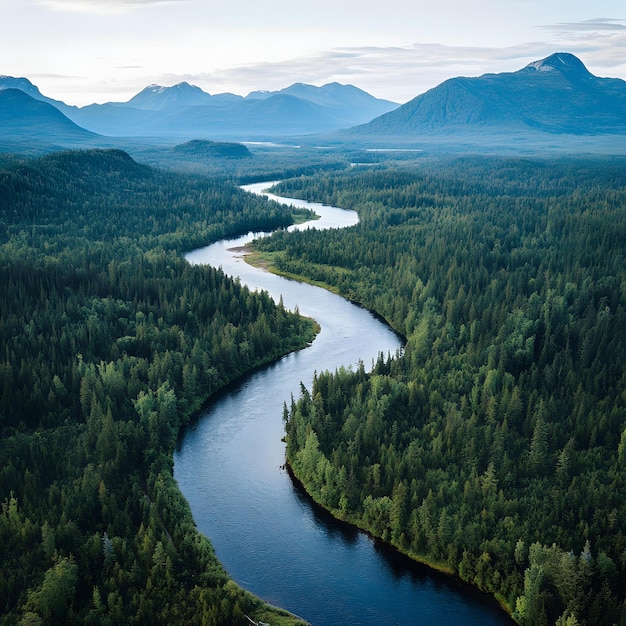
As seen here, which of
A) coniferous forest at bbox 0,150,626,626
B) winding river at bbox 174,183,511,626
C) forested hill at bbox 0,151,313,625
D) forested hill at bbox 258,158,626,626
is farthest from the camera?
forested hill at bbox 258,158,626,626

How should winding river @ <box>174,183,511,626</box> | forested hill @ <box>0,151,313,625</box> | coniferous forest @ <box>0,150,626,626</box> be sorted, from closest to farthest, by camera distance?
forested hill @ <box>0,151,313,625</box>
coniferous forest @ <box>0,150,626,626</box>
winding river @ <box>174,183,511,626</box>

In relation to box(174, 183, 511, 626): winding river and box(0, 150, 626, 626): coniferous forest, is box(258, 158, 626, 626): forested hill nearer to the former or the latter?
box(0, 150, 626, 626): coniferous forest

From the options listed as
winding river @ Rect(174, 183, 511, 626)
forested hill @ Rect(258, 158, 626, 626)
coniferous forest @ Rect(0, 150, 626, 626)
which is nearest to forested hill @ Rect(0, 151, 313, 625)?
coniferous forest @ Rect(0, 150, 626, 626)

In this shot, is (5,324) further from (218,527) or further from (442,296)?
(442,296)

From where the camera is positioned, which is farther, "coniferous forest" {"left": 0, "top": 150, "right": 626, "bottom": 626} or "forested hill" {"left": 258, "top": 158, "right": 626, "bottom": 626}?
"forested hill" {"left": 258, "top": 158, "right": 626, "bottom": 626}

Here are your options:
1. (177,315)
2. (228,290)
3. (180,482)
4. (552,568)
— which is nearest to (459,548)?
(552,568)

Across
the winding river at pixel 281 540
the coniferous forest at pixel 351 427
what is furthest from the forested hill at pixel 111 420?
the winding river at pixel 281 540

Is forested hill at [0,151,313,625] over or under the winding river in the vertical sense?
over
